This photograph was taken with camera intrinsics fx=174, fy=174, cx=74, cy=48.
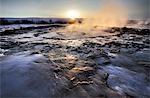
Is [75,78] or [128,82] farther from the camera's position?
[75,78]

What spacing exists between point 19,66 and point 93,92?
2.86 meters

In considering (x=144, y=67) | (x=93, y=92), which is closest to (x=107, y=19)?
(x=144, y=67)

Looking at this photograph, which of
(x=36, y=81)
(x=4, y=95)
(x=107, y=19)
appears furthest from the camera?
(x=107, y=19)

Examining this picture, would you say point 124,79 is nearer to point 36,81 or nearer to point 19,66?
point 36,81

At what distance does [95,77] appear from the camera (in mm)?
4988

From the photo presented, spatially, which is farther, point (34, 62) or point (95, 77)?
point (34, 62)

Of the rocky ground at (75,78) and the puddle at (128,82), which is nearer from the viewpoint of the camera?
the rocky ground at (75,78)

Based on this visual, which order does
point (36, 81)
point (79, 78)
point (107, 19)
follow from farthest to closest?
point (107, 19) → point (79, 78) → point (36, 81)

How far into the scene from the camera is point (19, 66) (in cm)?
570

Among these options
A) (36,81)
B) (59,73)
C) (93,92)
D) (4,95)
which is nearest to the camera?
(4,95)

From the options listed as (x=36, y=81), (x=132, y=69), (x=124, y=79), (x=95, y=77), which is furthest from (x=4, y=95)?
(x=132, y=69)

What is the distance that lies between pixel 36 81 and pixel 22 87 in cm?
47

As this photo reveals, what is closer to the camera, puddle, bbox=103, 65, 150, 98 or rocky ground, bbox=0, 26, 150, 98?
rocky ground, bbox=0, 26, 150, 98

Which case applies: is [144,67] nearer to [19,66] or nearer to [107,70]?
[107,70]
